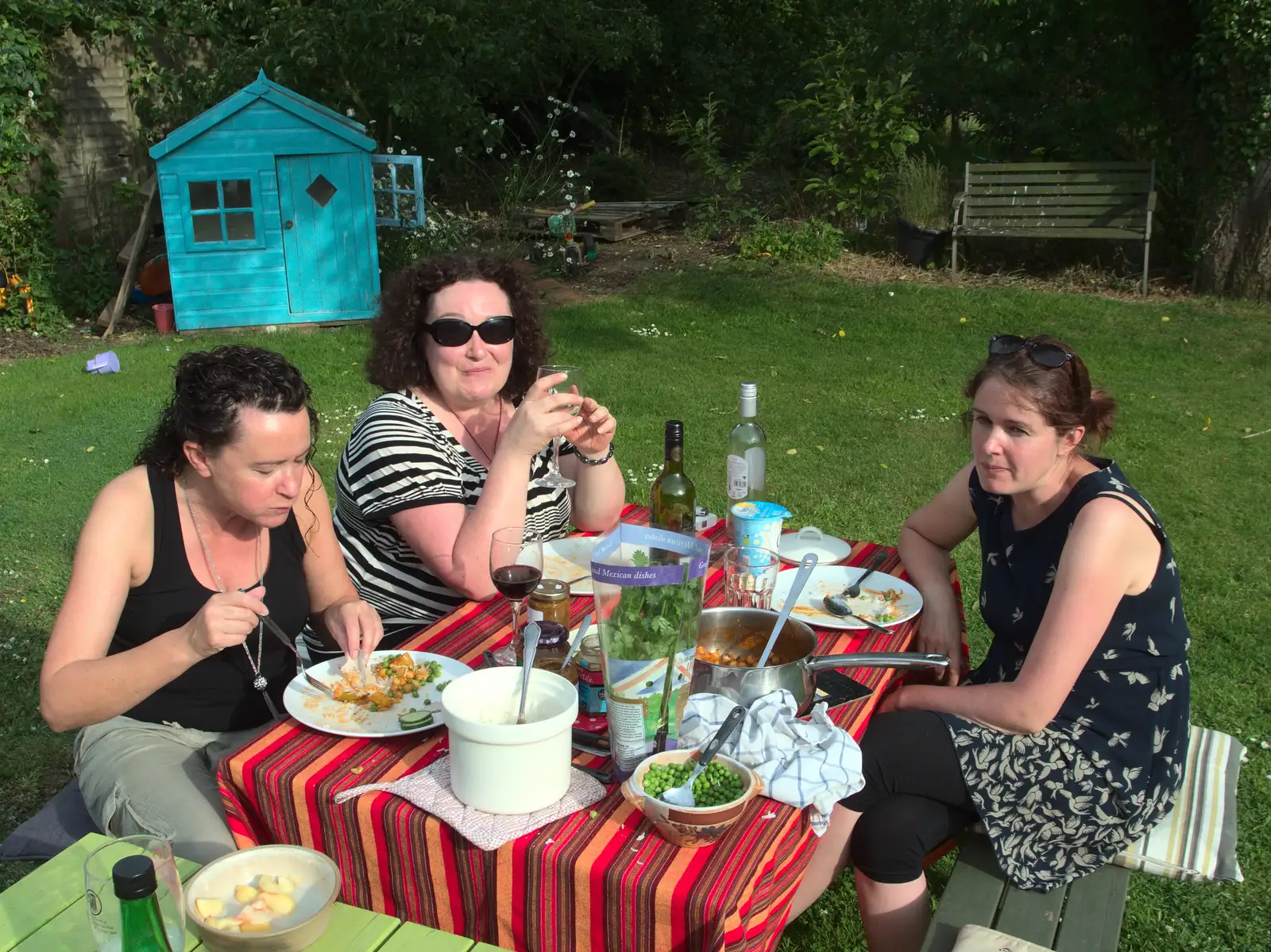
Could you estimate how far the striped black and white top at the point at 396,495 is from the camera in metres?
2.82

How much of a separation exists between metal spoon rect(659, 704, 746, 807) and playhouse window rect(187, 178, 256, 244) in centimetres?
895

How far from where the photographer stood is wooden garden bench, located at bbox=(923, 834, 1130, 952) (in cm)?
220

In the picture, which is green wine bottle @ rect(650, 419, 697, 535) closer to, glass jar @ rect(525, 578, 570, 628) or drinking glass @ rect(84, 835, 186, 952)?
glass jar @ rect(525, 578, 570, 628)

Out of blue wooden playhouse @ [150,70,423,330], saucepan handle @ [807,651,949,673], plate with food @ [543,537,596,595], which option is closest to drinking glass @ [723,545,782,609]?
saucepan handle @ [807,651,949,673]

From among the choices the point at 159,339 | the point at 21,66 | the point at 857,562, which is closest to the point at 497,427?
the point at 857,562

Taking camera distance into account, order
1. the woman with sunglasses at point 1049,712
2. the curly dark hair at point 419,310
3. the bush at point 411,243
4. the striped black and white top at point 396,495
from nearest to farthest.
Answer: the woman with sunglasses at point 1049,712
the striped black and white top at point 396,495
the curly dark hair at point 419,310
the bush at point 411,243

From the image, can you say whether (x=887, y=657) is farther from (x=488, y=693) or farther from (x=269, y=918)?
(x=269, y=918)

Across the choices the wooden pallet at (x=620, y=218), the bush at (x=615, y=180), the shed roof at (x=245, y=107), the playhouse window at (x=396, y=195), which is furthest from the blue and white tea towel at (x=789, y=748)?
the bush at (x=615, y=180)

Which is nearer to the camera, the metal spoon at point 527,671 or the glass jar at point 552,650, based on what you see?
the metal spoon at point 527,671

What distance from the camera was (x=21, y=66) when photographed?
32.6 feet

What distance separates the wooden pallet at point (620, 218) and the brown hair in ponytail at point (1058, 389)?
33.6 ft

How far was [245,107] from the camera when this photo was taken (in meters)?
9.31

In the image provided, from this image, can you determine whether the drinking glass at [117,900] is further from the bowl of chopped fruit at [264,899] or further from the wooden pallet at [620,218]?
the wooden pallet at [620,218]

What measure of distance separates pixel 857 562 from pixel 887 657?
75 cm
